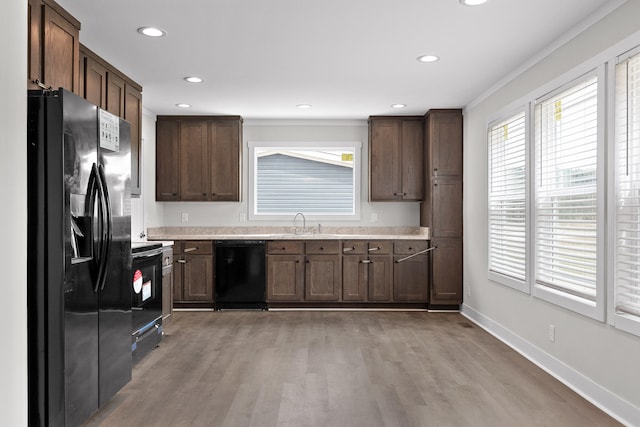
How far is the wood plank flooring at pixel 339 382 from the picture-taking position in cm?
281

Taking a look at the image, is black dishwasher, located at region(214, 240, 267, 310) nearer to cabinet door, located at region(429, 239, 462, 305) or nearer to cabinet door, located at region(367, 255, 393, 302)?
cabinet door, located at region(367, 255, 393, 302)

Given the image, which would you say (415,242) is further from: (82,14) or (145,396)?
(82,14)

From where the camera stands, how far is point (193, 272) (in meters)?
5.98

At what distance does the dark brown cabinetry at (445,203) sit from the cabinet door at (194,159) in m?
2.87

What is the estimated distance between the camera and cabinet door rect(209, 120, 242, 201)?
20.7 feet

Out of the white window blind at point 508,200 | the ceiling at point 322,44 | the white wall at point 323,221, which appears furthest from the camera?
the white wall at point 323,221

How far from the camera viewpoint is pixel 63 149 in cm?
229

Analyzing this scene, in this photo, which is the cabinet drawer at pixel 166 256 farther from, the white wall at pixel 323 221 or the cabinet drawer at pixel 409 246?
the cabinet drawer at pixel 409 246

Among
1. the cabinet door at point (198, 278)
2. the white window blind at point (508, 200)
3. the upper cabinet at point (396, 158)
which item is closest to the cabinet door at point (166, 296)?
the cabinet door at point (198, 278)

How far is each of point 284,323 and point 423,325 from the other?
1499 millimetres

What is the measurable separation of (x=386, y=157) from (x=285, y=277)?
Result: 6.62 feet

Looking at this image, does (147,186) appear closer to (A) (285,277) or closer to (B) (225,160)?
(B) (225,160)

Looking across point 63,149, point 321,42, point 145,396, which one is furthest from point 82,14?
point 145,396

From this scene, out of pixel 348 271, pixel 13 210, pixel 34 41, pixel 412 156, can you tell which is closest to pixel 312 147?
pixel 412 156
